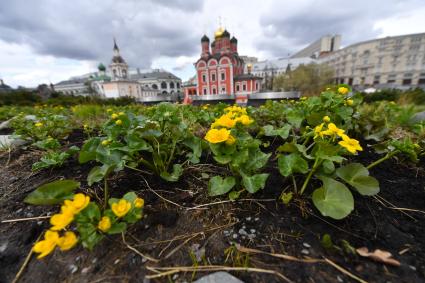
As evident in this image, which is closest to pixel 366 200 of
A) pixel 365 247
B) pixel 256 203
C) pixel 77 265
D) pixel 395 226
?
pixel 395 226

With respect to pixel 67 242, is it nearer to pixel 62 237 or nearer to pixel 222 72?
pixel 62 237

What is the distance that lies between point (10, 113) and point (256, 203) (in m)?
4.95

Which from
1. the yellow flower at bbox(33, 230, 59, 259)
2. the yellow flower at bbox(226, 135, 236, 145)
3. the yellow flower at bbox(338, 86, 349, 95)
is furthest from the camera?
the yellow flower at bbox(338, 86, 349, 95)

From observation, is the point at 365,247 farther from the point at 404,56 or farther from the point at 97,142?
the point at 404,56

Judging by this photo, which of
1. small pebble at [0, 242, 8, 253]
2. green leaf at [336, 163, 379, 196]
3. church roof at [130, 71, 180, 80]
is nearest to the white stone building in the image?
green leaf at [336, 163, 379, 196]

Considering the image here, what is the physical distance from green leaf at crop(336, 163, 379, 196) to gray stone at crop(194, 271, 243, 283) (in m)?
0.61

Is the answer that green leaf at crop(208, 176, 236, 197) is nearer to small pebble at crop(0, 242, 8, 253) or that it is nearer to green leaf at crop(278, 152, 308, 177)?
green leaf at crop(278, 152, 308, 177)

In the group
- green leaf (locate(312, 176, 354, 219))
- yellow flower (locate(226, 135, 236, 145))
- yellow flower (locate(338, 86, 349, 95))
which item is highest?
yellow flower (locate(338, 86, 349, 95))

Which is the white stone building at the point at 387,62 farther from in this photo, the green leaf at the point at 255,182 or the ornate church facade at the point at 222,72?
the green leaf at the point at 255,182

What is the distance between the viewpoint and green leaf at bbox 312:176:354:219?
668 millimetres

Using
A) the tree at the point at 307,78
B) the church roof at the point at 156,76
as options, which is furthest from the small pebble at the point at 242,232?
the church roof at the point at 156,76

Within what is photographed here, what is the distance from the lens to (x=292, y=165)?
0.79 m

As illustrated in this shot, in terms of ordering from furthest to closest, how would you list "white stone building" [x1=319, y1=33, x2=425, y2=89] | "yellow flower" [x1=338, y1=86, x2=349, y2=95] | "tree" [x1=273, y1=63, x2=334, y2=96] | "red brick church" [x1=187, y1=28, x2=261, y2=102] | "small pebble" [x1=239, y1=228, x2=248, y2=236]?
"white stone building" [x1=319, y1=33, x2=425, y2=89] < "tree" [x1=273, y1=63, x2=334, y2=96] < "red brick church" [x1=187, y1=28, x2=261, y2=102] < "yellow flower" [x1=338, y1=86, x2=349, y2=95] < "small pebble" [x1=239, y1=228, x2=248, y2=236]

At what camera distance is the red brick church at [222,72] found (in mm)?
21734
